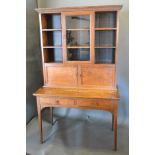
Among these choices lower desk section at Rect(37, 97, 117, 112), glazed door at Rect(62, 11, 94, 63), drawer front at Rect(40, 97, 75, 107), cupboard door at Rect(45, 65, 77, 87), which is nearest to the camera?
lower desk section at Rect(37, 97, 117, 112)

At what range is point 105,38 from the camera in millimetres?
2600

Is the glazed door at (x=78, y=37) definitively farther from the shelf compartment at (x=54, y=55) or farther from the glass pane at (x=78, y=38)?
the shelf compartment at (x=54, y=55)

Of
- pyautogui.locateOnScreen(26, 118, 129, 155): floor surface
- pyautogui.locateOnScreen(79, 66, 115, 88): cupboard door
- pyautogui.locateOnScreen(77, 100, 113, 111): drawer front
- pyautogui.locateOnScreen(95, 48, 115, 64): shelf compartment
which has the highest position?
pyautogui.locateOnScreen(95, 48, 115, 64): shelf compartment

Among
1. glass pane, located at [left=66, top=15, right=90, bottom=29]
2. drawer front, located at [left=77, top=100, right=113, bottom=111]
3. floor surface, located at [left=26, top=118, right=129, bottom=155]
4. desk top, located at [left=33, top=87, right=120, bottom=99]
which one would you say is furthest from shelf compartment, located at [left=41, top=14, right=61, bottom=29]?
floor surface, located at [left=26, top=118, right=129, bottom=155]

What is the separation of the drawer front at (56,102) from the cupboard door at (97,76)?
0.35m

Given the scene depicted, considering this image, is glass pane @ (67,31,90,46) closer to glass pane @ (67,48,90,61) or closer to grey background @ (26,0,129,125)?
glass pane @ (67,48,90,61)

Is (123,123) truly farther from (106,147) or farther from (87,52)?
(87,52)

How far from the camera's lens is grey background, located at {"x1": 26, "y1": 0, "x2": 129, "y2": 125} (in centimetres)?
272

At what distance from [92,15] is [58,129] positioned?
179 cm

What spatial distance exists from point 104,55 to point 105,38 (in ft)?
0.81

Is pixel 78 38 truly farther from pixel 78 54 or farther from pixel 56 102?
pixel 56 102

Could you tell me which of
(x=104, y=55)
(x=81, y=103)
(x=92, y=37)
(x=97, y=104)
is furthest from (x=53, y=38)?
(x=97, y=104)

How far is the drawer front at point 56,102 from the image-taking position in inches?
89.1
